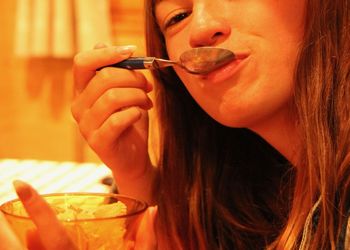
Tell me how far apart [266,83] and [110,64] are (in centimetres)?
26

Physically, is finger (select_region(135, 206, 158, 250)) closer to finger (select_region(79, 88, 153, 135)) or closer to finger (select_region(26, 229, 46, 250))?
finger (select_region(26, 229, 46, 250))

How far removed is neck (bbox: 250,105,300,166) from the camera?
75cm

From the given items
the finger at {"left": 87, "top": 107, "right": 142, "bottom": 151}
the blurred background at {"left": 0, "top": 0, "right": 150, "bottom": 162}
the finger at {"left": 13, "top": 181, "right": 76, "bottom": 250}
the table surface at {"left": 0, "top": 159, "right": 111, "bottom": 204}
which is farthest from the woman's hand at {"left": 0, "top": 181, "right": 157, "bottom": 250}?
the blurred background at {"left": 0, "top": 0, "right": 150, "bottom": 162}

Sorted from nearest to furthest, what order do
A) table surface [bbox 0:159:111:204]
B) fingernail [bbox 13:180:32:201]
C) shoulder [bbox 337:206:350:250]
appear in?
1. fingernail [bbox 13:180:32:201]
2. shoulder [bbox 337:206:350:250]
3. table surface [bbox 0:159:111:204]

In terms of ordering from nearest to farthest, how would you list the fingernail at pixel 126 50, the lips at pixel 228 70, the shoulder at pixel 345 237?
the shoulder at pixel 345 237 → the lips at pixel 228 70 → the fingernail at pixel 126 50

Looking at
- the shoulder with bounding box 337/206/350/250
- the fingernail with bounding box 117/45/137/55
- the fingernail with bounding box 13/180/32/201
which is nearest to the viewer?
the fingernail with bounding box 13/180/32/201

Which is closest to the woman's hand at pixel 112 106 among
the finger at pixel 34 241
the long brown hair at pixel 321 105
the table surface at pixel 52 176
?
the table surface at pixel 52 176

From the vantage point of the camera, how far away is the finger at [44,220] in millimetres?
421

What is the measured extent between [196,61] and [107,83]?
17cm

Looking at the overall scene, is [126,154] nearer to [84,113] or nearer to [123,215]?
[84,113]


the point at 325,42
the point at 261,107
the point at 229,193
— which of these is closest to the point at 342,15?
the point at 325,42

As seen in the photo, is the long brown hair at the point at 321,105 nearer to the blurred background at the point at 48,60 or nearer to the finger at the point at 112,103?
the finger at the point at 112,103

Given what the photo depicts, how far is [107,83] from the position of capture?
808 millimetres

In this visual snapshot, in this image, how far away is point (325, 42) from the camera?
26.0 inches
